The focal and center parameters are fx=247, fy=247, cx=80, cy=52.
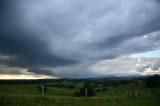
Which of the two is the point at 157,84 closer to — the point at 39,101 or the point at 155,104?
the point at 155,104

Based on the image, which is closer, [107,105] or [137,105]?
[107,105]

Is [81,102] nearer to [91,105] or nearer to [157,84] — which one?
[91,105]

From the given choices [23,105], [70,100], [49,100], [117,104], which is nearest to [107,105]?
[117,104]

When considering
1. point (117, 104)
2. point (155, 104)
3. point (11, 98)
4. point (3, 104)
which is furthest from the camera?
point (155, 104)

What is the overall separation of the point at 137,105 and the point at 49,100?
49.9 ft

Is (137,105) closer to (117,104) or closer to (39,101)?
(117,104)

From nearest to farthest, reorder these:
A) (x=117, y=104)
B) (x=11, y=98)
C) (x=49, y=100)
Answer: (x=11, y=98) < (x=49, y=100) < (x=117, y=104)

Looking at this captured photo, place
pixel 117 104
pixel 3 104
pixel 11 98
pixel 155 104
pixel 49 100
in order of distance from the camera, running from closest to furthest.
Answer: pixel 3 104, pixel 11 98, pixel 49 100, pixel 117 104, pixel 155 104

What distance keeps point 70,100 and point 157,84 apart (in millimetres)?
79857

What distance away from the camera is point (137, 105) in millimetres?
41938

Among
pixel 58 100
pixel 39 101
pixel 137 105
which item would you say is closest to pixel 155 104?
pixel 137 105

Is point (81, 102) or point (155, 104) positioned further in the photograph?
point (155, 104)

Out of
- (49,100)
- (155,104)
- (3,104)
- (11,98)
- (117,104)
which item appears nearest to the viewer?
(3,104)

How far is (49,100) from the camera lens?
37250mm
